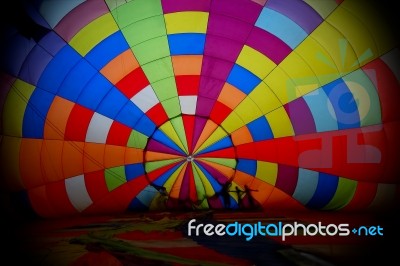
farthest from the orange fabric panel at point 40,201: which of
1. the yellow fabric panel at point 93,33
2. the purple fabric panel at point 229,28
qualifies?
the purple fabric panel at point 229,28

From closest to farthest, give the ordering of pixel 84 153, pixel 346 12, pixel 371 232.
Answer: pixel 371 232 < pixel 346 12 < pixel 84 153

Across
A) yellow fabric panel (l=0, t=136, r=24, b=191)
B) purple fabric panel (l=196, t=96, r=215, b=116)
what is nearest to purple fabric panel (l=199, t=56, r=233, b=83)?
purple fabric panel (l=196, t=96, r=215, b=116)

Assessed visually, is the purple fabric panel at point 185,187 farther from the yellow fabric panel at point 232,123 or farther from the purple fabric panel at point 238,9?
the purple fabric panel at point 238,9

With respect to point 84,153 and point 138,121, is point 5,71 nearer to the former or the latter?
point 84,153

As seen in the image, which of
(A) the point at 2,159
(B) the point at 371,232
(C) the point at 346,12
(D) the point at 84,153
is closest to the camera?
(B) the point at 371,232

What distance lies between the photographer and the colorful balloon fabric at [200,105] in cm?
293

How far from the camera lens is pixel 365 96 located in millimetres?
3053

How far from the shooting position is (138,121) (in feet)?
11.2

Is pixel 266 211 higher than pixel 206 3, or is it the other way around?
pixel 206 3

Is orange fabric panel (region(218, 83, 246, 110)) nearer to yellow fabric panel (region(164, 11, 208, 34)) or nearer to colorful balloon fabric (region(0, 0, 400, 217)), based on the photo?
colorful balloon fabric (region(0, 0, 400, 217))

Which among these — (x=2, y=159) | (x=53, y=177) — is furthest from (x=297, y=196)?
(x=2, y=159)

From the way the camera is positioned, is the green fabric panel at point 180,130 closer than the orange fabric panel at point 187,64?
No

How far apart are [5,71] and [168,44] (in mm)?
1291

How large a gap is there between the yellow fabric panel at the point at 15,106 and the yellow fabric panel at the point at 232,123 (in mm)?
1637
